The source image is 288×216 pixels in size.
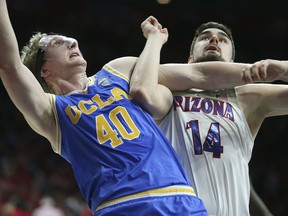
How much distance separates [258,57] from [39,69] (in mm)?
11760

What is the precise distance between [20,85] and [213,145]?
124 centimetres

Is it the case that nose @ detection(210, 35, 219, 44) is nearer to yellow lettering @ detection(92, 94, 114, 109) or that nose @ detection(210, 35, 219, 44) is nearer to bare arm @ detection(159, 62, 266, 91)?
bare arm @ detection(159, 62, 266, 91)

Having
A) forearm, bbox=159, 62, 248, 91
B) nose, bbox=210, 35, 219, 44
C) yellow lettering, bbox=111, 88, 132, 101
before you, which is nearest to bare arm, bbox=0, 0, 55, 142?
yellow lettering, bbox=111, 88, 132, 101

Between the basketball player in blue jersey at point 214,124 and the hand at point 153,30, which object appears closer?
the basketball player in blue jersey at point 214,124

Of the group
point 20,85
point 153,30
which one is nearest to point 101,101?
point 20,85

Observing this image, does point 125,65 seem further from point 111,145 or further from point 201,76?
point 111,145

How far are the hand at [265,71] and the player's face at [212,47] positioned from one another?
722 millimetres

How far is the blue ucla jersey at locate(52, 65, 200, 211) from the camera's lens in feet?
10.3

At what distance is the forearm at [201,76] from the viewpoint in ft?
11.6

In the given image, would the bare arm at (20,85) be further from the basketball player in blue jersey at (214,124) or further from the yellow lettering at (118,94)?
the basketball player in blue jersey at (214,124)

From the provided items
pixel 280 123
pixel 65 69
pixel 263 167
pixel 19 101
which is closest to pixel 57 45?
pixel 65 69

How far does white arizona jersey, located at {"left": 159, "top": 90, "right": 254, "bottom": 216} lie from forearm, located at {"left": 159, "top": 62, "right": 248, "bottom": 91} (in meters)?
0.15

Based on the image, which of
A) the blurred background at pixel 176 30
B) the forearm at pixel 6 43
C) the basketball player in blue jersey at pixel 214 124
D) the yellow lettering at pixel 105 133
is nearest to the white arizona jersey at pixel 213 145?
the basketball player in blue jersey at pixel 214 124

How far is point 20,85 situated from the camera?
3244 mm
